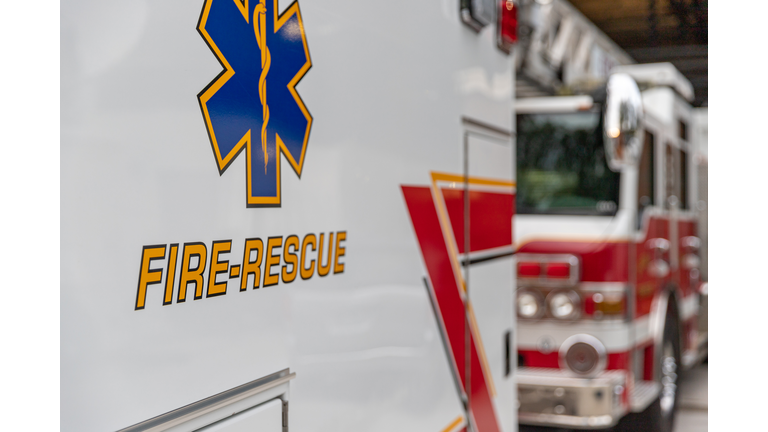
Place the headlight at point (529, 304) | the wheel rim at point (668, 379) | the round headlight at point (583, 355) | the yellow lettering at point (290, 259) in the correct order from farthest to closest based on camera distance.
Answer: the wheel rim at point (668, 379)
the headlight at point (529, 304)
the round headlight at point (583, 355)
the yellow lettering at point (290, 259)

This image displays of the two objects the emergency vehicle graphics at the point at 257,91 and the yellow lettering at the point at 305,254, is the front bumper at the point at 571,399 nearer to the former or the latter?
the yellow lettering at the point at 305,254

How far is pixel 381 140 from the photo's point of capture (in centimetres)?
159

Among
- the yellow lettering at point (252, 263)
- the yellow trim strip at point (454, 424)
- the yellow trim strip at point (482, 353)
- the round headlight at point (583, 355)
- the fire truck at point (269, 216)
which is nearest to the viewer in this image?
the fire truck at point (269, 216)

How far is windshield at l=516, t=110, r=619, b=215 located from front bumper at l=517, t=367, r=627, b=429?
996 millimetres

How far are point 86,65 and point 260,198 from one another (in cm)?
38

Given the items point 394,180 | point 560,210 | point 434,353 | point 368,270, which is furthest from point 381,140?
point 560,210

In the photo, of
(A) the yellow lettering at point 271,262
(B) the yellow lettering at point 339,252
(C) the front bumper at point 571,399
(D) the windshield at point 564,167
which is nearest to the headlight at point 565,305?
(C) the front bumper at point 571,399

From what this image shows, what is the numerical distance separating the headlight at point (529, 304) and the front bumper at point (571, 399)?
341 mm

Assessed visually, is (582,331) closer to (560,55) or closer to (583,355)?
(583,355)

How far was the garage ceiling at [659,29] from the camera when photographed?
15.7ft

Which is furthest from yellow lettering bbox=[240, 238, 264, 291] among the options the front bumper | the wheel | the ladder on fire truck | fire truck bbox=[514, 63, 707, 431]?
the wheel

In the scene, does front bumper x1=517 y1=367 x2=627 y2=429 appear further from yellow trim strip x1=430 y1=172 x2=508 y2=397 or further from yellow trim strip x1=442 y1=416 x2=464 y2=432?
yellow trim strip x1=442 y1=416 x2=464 y2=432

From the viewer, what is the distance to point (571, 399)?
4.21 meters
